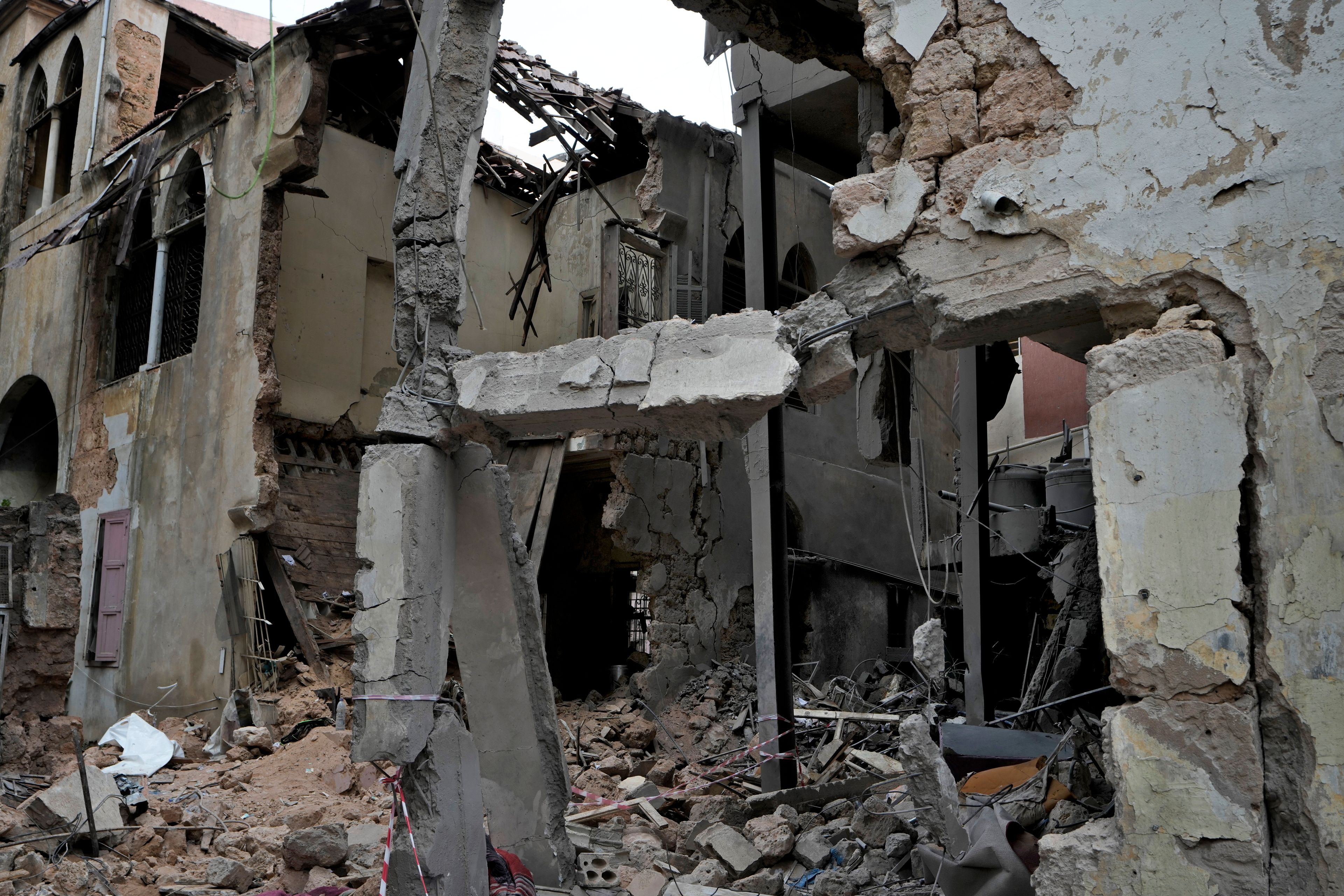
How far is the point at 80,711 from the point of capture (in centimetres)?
1263

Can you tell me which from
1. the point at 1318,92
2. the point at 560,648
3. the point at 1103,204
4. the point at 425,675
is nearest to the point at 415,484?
the point at 425,675

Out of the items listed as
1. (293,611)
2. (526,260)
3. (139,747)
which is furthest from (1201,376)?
(526,260)

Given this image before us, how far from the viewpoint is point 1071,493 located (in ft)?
39.2

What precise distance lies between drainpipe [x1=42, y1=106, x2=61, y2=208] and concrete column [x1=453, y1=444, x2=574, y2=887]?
42.8ft

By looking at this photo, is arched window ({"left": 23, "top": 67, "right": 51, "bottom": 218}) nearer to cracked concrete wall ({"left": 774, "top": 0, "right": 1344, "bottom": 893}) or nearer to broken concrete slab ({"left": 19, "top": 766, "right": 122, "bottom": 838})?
broken concrete slab ({"left": 19, "top": 766, "right": 122, "bottom": 838})

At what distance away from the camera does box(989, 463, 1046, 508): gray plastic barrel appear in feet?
41.7

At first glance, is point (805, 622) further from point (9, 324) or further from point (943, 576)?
point (9, 324)

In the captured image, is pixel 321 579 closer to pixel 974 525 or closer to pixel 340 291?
pixel 340 291

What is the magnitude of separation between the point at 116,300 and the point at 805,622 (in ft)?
33.2

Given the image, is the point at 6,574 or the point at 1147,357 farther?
the point at 6,574

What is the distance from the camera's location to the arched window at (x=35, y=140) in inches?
640

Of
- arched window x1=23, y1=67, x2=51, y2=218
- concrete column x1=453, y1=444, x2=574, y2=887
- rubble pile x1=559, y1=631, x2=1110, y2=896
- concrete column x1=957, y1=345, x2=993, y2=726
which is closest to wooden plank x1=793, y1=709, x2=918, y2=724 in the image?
rubble pile x1=559, y1=631, x2=1110, y2=896

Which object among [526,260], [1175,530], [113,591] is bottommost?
[1175,530]

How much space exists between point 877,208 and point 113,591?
1125 centimetres
